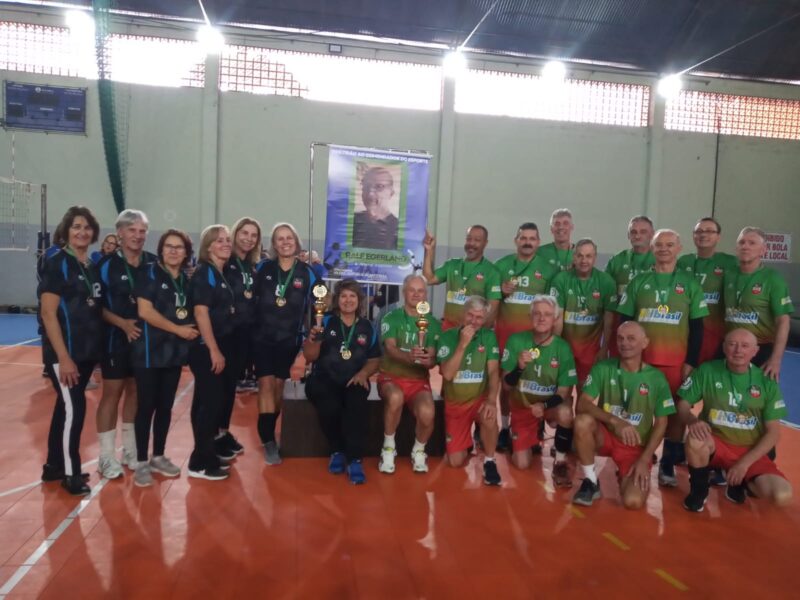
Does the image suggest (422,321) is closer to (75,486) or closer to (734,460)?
(734,460)

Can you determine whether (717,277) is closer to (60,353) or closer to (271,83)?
(60,353)

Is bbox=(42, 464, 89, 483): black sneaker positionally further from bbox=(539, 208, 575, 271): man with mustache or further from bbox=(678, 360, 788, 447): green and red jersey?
bbox=(678, 360, 788, 447): green and red jersey

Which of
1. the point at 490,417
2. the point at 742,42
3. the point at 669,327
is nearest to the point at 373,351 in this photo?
the point at 490,417

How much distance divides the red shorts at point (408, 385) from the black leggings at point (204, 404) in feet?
3.86

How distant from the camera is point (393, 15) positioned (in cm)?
1123

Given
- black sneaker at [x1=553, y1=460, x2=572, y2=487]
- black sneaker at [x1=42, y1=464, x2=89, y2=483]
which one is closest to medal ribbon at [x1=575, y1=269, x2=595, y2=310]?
black sneaker at [x1=553, y1=460, x2=572, y2=487]

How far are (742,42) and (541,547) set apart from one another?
41.0ft

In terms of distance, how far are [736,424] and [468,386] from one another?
5.67 ft

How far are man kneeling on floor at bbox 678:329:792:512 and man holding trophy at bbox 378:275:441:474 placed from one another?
1704 millimetres

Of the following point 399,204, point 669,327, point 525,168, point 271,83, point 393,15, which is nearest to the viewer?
point 669,327

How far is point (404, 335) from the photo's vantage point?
4.24 meters

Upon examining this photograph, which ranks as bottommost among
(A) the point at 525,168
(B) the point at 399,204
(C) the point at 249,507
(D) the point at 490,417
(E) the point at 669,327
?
(C) the point at 249,507

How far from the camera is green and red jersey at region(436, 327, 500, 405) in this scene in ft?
13.7

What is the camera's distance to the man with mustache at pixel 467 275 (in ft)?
15.5
